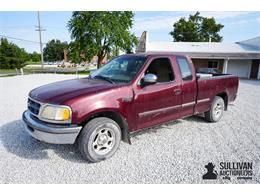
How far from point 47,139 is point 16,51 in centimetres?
4539

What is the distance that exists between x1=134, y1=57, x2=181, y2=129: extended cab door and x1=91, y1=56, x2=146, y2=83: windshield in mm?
201

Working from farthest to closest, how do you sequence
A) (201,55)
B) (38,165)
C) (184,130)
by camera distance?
(201,55) < (184,130) < (38,165)

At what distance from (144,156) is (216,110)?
2.95 metres

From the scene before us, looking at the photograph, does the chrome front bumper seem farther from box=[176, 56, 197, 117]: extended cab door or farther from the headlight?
box=[176, 56, 197, 117]: extended cab door

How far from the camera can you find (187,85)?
12.9 feet

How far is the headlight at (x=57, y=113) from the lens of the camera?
A: 2564 millimetres

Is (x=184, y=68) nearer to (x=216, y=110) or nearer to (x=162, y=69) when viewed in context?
(x=162, y=69)

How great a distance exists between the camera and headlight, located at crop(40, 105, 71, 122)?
2564 millimetres

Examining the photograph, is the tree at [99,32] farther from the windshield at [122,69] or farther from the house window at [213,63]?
the windshield at [122,69]

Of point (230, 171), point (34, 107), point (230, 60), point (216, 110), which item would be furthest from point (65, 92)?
point (230, 60)

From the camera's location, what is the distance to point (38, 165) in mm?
2865

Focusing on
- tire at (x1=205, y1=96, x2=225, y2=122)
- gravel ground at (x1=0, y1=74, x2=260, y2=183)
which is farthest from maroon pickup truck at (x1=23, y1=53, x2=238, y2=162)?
tire at (x1=205, y1=96, x2=225, y2=122)

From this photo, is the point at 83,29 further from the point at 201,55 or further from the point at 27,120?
the point at 27,120
